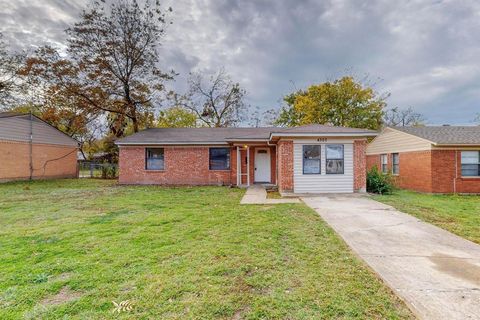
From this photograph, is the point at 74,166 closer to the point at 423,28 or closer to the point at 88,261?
the point at 88,261

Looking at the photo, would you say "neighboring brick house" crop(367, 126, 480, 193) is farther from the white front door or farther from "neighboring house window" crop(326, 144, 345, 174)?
the white front door

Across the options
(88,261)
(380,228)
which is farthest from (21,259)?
(380,228)

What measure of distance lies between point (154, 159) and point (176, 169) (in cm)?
164

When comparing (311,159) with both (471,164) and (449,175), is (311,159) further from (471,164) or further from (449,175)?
(471,164)

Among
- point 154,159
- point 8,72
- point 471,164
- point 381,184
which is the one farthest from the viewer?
point 8,72

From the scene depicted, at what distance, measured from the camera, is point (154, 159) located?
15.8 meters

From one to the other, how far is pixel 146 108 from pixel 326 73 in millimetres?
20062

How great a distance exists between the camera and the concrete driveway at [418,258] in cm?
265

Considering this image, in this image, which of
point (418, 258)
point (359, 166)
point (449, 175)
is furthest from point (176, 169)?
point (449, 175)

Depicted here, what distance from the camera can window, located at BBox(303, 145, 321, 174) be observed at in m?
11.0

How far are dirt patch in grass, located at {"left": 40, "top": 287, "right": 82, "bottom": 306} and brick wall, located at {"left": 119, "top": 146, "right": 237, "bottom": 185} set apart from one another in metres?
12.3

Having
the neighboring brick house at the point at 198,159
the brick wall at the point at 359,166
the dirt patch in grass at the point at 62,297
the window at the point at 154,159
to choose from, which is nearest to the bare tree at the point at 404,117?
the neighboring brick house at the point at 198,159

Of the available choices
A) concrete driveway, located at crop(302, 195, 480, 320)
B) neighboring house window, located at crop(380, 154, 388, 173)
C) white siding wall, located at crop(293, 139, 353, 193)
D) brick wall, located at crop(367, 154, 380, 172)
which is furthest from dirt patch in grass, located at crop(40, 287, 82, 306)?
brick wall, located at crop(367, 154, 380, 172)

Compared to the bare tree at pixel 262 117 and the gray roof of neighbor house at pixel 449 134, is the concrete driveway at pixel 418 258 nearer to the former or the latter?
the gray roof of neighbor house at pixel 449 134
